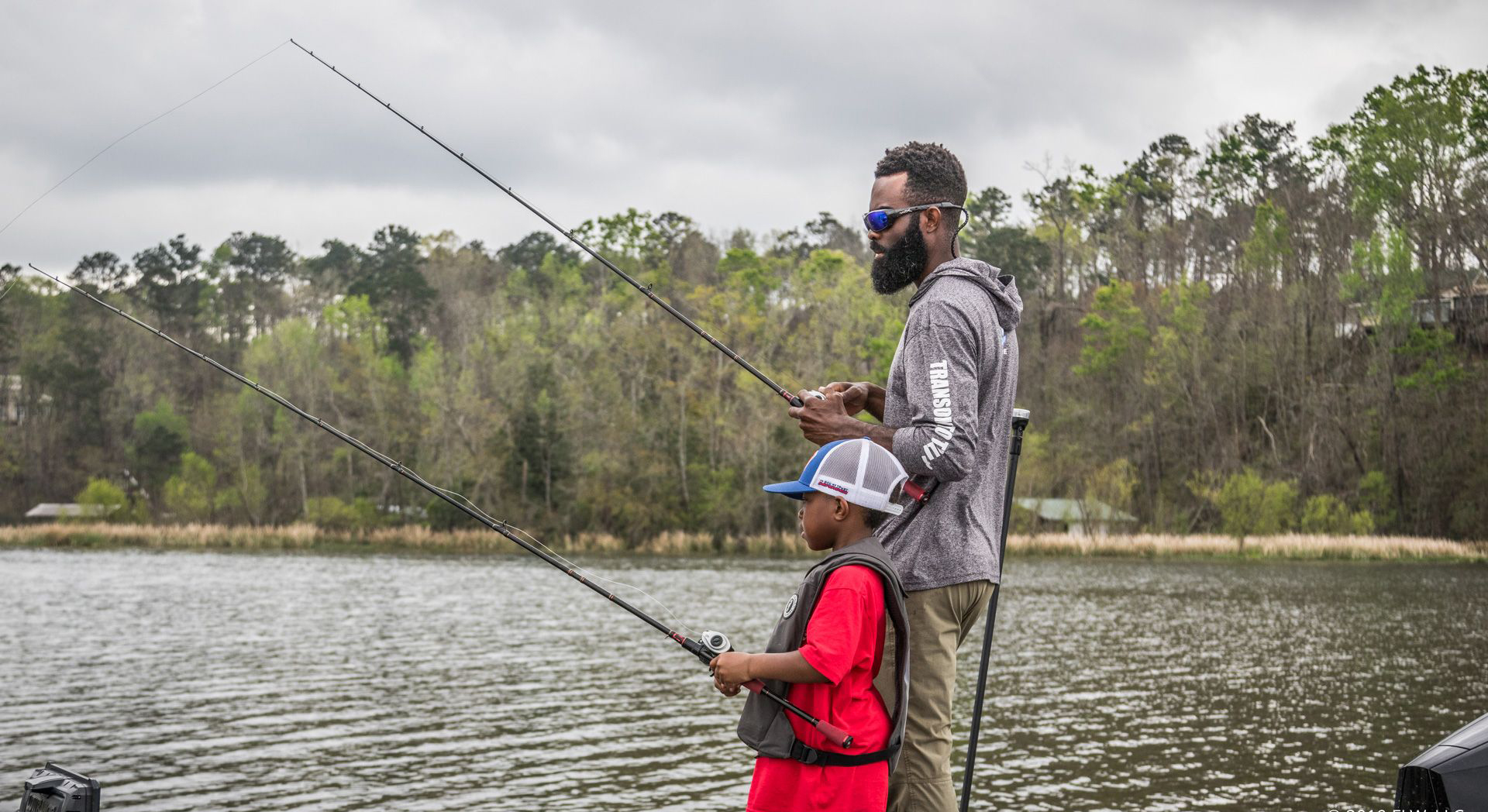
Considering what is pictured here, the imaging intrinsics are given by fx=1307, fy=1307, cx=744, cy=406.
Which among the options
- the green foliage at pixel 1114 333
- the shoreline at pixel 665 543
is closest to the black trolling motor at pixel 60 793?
the shoreline at pixel 665 543

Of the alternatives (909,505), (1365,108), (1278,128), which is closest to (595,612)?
(909,505)

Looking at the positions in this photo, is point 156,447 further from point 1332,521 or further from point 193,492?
point 1332,521

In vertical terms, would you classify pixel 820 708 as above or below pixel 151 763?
above

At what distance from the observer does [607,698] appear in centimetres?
1451

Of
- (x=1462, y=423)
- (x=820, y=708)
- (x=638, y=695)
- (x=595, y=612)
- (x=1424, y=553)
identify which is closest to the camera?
(x=820, y=708)

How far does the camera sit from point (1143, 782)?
10.3m

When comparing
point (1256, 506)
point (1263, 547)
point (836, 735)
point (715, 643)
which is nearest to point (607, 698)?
point (715, 643)

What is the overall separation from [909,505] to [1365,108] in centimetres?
5929

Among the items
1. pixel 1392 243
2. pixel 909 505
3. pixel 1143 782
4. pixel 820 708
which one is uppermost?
pixel 1392 243

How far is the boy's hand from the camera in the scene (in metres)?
3.02

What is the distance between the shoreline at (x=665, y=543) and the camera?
4456cm

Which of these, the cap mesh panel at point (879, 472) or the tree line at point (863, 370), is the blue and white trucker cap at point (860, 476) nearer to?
the cap mesh panel at point (879, 472)

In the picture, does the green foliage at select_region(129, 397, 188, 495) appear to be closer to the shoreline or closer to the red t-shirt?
the shoreline

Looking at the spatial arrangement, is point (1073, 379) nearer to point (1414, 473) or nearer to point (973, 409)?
point (1414, 473)
